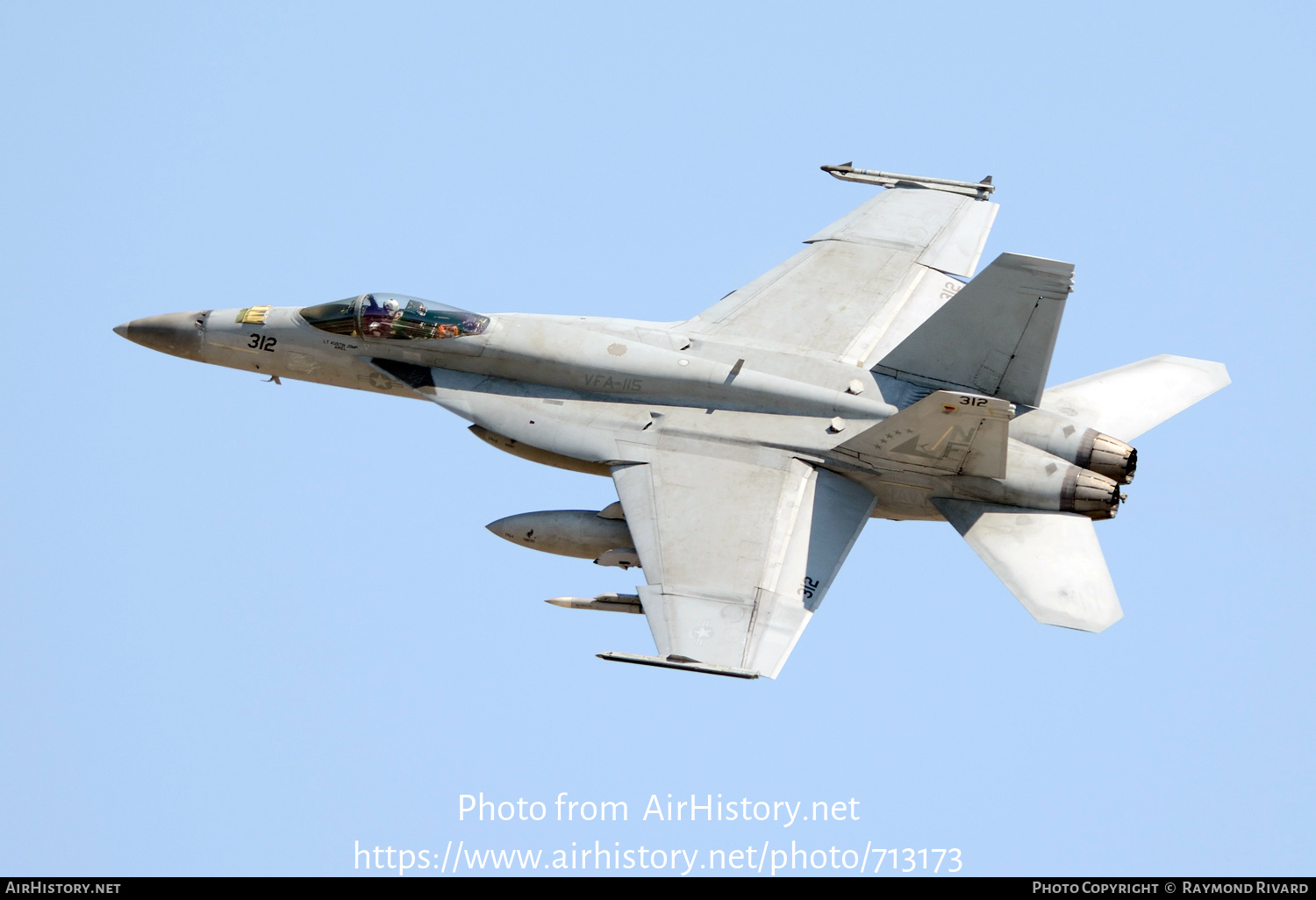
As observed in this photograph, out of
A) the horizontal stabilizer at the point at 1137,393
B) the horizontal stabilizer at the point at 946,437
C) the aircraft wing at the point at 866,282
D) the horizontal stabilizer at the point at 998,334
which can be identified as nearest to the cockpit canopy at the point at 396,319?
the aircraft wing at the point at 866,282

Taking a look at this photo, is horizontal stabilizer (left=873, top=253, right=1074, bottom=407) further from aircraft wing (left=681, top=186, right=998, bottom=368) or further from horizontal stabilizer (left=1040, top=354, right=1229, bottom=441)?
aircraft wing (left=681, top=186, right=998, bottom=368)

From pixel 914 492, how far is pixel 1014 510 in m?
1.27

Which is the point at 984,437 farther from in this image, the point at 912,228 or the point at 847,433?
the point at 912,228

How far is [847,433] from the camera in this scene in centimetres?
2297

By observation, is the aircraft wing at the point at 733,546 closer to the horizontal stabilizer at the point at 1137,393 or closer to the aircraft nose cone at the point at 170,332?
the horizontal stabilizer at the point at 1137,393

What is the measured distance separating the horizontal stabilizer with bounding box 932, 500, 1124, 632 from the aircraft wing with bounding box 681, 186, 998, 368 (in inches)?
111

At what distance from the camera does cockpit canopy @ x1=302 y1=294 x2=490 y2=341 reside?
962 inches

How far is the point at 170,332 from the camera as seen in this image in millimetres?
25656

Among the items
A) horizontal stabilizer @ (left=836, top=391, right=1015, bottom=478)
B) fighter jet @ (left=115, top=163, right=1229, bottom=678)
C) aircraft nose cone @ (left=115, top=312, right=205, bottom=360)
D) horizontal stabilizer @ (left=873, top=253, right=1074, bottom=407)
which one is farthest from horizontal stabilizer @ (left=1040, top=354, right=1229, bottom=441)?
aircraft nose cone @ (left=115, top=312, right=205, bottom=360)

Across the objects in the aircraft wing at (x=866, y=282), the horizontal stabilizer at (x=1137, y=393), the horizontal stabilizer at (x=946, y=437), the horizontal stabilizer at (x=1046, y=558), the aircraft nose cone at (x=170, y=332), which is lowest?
the horizontal stabilizer at (x=1046, y=558)

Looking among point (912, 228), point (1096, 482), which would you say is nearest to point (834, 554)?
point (1096, 482)

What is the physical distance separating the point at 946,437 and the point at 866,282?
14.6 ft

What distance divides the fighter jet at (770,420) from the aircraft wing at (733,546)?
A: 0.09 feet

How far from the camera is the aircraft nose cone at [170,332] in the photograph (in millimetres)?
25531
